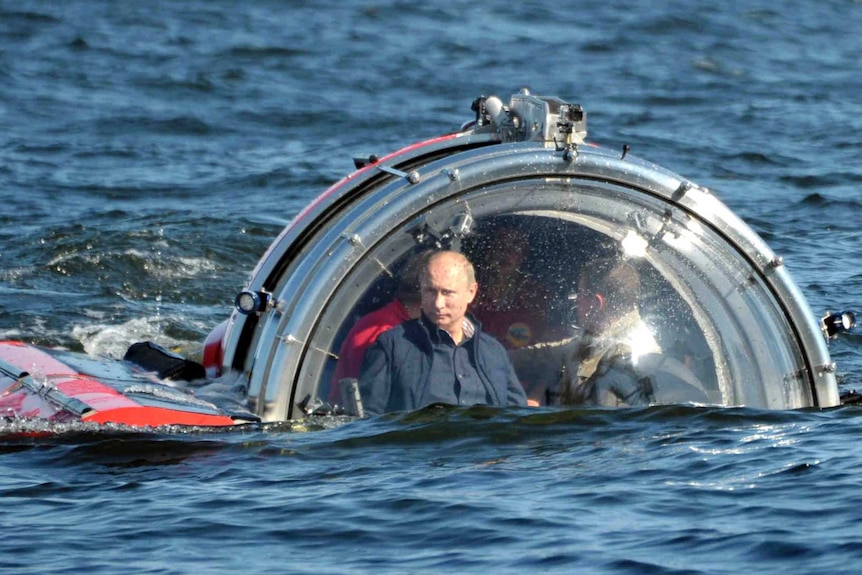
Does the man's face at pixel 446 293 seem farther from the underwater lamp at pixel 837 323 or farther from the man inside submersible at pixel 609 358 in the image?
the underwater lamp at pixel 837 323

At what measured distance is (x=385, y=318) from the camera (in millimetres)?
7137

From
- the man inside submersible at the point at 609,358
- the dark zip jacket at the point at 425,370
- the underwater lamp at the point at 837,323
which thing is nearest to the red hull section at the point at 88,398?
the dark zip jacket at the point at 425,370

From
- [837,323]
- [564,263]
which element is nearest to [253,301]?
[564,263]

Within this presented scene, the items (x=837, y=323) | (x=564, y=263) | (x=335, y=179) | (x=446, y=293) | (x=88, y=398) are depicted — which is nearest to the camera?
(x=446, y=293)

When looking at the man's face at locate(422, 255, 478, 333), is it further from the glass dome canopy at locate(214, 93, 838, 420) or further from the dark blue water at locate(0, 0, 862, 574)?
the dark blue water at locate(0, 0, 862, 574)

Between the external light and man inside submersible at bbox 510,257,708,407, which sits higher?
the external light

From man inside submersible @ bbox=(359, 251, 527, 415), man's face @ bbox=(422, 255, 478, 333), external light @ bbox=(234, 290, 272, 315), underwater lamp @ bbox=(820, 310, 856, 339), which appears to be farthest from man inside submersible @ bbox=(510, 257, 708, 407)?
external light @ bbox=(234, 290, 272, 315)

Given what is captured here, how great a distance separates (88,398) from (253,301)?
2.79 feet

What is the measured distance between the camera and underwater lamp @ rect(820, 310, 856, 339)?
7.41 meters

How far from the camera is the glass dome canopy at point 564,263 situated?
23.3ft

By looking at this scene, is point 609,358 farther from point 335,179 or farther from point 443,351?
point 335,179

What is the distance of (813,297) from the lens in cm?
1133

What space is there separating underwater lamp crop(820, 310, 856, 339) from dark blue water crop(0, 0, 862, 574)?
0.36 metres

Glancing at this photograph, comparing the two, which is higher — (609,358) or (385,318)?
(385,318)
